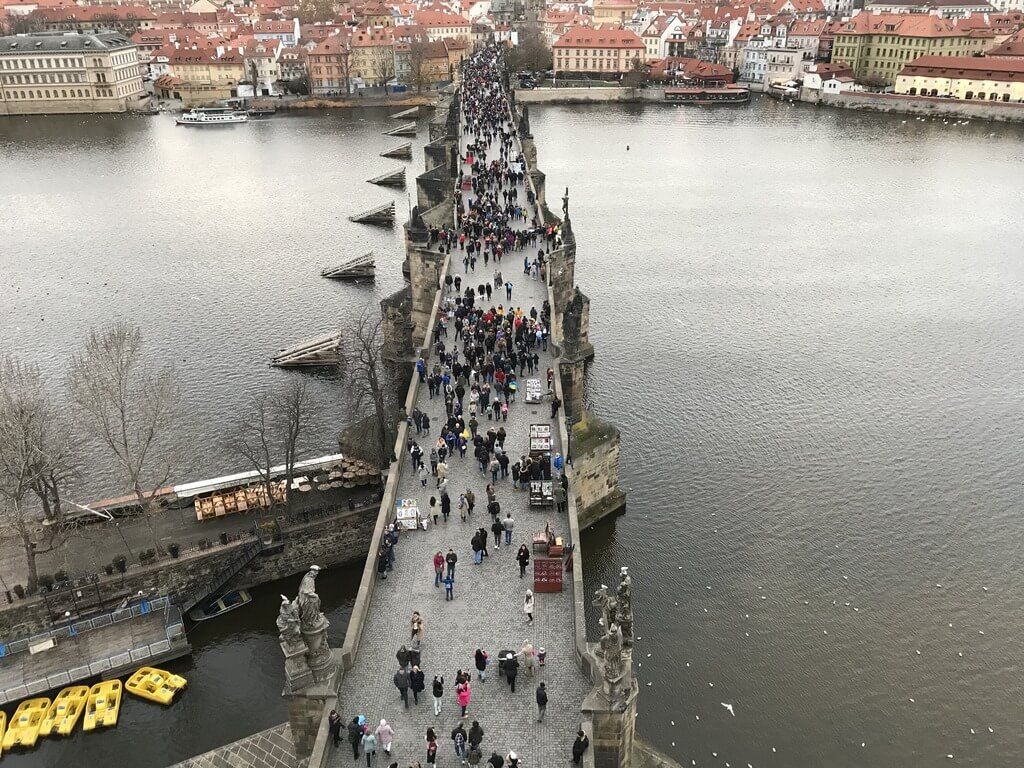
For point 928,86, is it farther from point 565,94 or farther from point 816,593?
point 816,593

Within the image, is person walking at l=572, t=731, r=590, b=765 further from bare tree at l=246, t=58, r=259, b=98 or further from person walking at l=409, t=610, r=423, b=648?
bare tree at l=246, t=58, r=259, b=98

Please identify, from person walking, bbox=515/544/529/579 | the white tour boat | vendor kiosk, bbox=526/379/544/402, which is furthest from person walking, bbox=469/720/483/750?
the white tour boat

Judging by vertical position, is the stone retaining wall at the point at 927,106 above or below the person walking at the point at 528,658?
above

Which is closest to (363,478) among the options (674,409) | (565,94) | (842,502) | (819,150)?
(674,409)

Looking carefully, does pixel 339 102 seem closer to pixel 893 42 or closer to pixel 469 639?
pixel 893 42

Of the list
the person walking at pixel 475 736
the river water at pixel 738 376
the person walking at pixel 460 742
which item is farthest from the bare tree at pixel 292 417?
the person walking at pixel 475 736

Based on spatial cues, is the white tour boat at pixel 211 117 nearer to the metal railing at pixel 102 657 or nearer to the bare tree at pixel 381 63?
the bare tree at pixel 381 63
